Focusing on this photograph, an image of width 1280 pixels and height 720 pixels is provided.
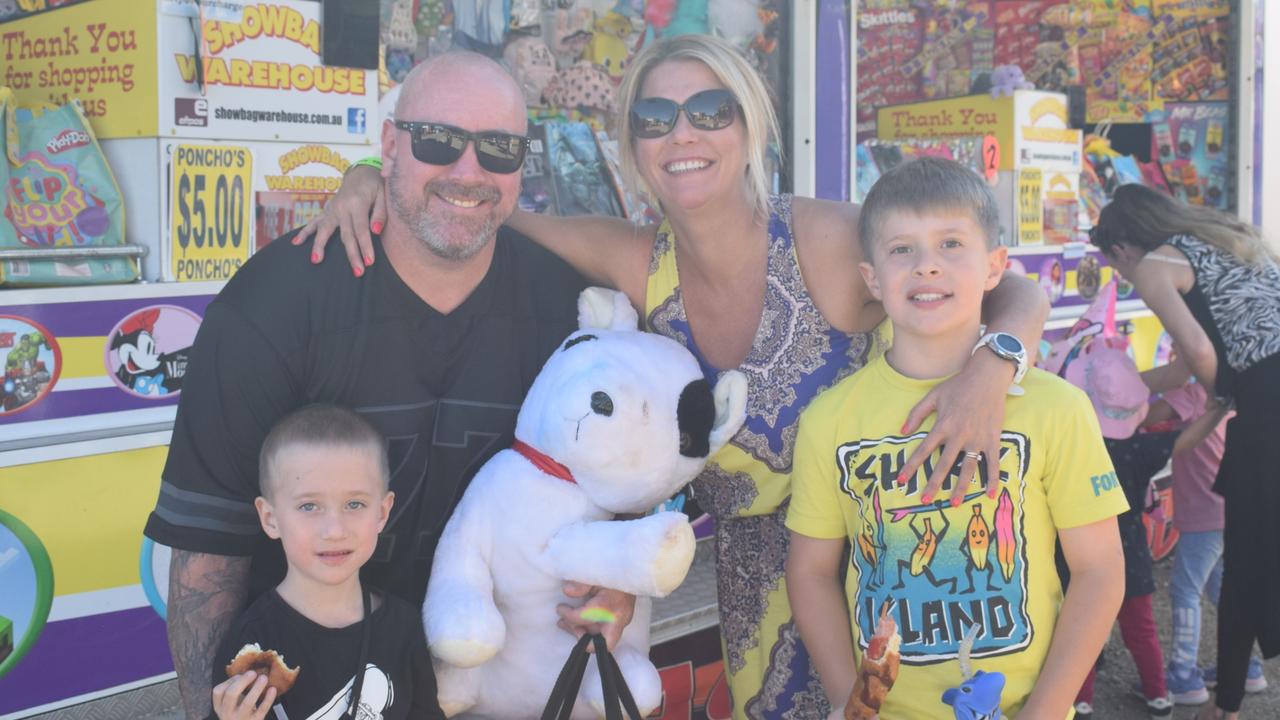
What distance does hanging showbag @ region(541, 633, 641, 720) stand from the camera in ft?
6.83

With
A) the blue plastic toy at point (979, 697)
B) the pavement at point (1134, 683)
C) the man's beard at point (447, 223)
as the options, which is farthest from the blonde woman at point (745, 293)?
the pavement at point (1134, 683)

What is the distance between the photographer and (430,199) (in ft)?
7.43

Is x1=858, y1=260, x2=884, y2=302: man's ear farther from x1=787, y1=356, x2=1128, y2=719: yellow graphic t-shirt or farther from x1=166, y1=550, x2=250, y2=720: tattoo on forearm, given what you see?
x1=166, y1=550, x2=250, y2=720: tattoo on forearm

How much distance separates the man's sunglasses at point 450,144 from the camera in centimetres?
226

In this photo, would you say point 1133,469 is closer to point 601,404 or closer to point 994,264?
point 994,264

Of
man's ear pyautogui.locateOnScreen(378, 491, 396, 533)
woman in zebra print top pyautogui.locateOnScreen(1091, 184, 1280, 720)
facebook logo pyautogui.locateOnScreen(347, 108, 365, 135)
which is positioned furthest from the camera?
woman in zebra print top pyautogui.locateOnScreen(1091, 184, 1280, 720)

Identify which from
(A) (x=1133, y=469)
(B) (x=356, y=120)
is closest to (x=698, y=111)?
(B) (x=356, y=120)

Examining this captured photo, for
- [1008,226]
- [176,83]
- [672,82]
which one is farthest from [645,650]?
[1008,226]

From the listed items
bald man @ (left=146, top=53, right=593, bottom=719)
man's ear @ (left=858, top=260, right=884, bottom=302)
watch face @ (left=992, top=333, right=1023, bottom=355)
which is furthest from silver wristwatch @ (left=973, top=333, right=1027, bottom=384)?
bald man @ (left=146, top=53, right=593, bottom=719)

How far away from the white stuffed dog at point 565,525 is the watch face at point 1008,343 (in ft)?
1.73

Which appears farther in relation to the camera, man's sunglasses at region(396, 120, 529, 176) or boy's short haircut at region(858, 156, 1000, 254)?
man's sunglasses at region(396, 120, 529, 176)

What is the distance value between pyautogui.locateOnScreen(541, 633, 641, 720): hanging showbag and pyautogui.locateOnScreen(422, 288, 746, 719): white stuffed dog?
79mm

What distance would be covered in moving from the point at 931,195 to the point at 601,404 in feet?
2.31

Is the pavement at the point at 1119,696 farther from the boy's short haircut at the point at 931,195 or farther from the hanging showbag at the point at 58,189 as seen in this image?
the boy's short haircut at the point at 931,195
